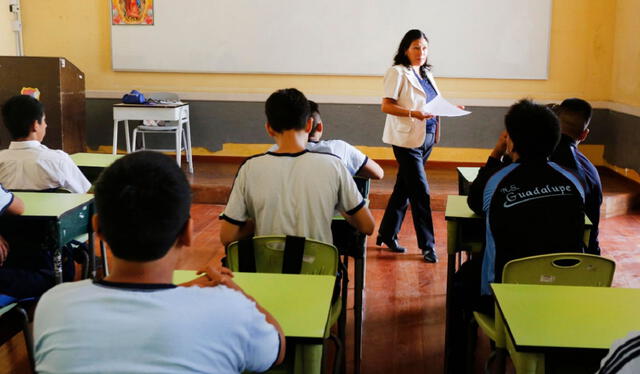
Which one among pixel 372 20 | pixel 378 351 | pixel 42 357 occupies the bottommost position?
pixel 378 351

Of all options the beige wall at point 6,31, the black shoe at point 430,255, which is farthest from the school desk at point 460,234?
the beige wall at point 6,31

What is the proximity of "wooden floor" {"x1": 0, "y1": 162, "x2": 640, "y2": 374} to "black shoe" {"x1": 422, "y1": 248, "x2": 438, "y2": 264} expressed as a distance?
1.8 inches

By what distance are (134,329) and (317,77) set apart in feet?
20.0

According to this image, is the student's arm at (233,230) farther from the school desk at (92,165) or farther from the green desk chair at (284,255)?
the school desk at (92,165)

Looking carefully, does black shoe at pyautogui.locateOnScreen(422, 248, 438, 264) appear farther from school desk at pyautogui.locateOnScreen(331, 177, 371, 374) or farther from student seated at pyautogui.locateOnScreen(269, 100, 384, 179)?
school desk at pyautogui.locateOnScreen(331, 177, 371, 374)

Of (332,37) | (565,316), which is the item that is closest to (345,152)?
(565,316)

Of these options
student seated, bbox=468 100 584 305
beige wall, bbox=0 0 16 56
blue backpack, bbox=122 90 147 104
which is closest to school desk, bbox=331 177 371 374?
student seated, bbox=468 100 584 305

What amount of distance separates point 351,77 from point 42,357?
6054mm

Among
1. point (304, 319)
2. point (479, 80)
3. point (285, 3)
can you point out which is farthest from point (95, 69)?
point (304, 319)

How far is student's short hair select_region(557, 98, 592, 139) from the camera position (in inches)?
122

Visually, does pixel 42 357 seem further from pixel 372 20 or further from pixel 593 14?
pixel 593 14

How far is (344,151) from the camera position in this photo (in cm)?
335

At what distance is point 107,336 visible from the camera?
118 centimetres

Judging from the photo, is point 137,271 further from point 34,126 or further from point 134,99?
point 134,99
